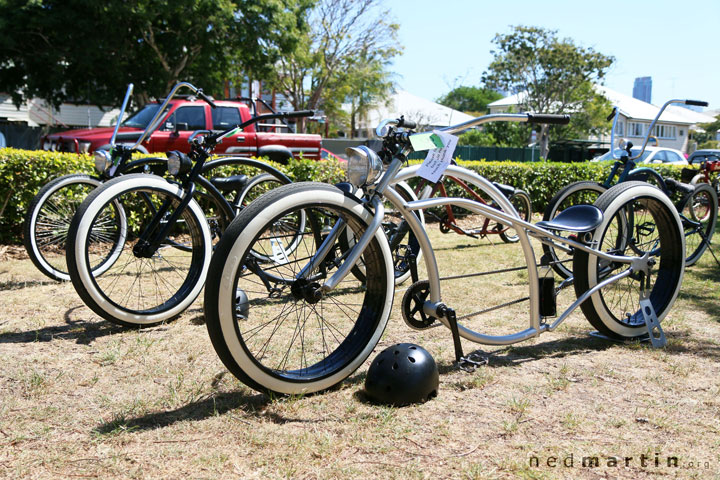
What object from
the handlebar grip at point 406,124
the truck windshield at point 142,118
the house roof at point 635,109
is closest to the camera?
the handlebar grip at point 406,124

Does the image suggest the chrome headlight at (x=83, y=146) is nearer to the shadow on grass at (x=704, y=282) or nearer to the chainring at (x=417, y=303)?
the chainring at (x=417, y=303)

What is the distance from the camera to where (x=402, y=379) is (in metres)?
2.83

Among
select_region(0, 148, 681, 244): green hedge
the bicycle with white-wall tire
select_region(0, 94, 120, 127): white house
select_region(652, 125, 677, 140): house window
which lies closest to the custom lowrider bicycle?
the bicycle with white-wall tire

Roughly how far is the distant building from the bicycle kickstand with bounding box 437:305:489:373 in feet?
353

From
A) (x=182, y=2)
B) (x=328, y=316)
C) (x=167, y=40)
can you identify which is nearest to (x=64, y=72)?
(x=167, y=40)

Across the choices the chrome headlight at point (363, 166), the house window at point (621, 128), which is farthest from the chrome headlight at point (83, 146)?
the house window at point (621, 128)

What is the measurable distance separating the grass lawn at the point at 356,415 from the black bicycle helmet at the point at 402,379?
6 centimetres

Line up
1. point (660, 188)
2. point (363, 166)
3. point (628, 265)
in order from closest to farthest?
point (363, 166) < point (628, 265) < point (660, 188)

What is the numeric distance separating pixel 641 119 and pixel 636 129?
3703 millimetres

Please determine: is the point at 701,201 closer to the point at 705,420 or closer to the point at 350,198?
the point at 705,420

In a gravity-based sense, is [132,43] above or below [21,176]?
above

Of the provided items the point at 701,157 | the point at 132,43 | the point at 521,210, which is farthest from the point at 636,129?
the point at 521,210

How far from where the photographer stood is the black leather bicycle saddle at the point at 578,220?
3.48 meters

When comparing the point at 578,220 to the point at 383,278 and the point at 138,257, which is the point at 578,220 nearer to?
the point at 383,278
